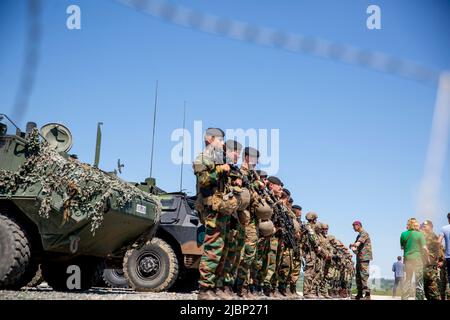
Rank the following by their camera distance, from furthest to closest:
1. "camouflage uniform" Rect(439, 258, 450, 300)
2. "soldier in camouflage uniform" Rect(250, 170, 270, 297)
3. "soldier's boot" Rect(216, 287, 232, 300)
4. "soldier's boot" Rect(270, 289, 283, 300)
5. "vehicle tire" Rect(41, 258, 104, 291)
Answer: "camouflage uniform" Rect(439, 258, 450, 300) → "soldier's boot" Rect(270, 289, 283, 300) → "vehicle tire" Rect(41, 258, 104, 291) → "soldier in camouflage uniform" Rect(250, 170, 270, 297) → "soldier's boot" Rect(216, 287, 232, 300)

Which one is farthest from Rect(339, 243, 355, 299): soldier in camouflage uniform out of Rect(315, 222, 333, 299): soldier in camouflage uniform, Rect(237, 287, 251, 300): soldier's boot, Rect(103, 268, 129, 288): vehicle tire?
Rect(237, 287, 251, 300): soldier's boot

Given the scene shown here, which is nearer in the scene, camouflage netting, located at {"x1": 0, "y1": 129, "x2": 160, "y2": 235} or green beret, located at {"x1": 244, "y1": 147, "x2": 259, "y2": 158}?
camouflage netting, located at {"x1": 0, "y1": 129, "x2": 160, "y2": 235}

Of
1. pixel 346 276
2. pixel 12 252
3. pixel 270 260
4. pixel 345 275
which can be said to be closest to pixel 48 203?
pixel 12 252

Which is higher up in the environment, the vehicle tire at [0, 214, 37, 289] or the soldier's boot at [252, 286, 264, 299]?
the vehicle tire at [0, 214, 37, 289]

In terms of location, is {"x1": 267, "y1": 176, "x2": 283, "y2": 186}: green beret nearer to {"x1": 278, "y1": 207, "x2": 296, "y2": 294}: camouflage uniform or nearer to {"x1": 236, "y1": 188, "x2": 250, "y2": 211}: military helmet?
{"x1": 278, "y1": 207, "x2": 296, "y2": 294}: camouflage uniform

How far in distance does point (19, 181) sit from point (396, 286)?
14618 mm

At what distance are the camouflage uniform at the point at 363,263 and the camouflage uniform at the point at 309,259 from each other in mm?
963

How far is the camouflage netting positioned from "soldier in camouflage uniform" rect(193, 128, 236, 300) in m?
2.13

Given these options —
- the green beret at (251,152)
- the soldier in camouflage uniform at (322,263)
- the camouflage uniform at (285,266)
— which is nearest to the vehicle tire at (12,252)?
the green beret at (251,152)

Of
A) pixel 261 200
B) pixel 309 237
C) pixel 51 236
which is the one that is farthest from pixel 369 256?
pixel 51 236

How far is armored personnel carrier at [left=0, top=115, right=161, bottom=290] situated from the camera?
7723mm

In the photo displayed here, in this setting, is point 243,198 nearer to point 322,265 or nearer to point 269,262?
point 269,262
